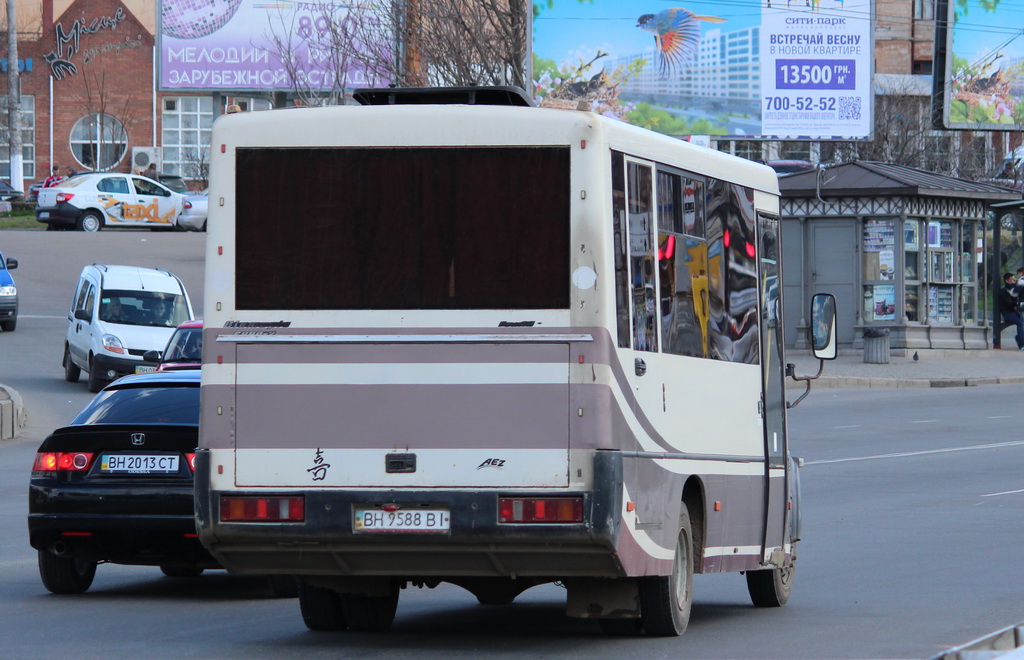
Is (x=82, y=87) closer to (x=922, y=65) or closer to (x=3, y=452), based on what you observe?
(x=922, y=65)

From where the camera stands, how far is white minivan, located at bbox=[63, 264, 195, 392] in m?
27.9

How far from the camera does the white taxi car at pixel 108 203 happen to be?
53125mm

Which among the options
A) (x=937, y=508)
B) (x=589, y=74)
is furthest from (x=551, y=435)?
(x=589, y=74)

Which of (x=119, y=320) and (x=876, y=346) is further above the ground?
(x=119, y=320)

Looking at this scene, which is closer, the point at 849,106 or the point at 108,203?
the point at 849,106

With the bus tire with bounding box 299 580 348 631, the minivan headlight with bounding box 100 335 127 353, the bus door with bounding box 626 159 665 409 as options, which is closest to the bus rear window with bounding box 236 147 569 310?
the bus door with bounding box 626 159 665 409

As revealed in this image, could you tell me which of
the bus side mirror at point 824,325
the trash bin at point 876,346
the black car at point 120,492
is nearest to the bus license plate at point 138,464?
the black car at point 120,492

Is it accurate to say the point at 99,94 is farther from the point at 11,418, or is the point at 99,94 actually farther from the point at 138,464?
the point at 138,464

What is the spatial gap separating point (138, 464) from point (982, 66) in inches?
1489

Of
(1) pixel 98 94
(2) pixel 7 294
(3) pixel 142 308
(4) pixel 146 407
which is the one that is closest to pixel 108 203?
(2) pixel 7 294

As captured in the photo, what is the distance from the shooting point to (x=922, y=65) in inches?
3346

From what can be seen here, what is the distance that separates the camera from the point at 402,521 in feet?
25.6

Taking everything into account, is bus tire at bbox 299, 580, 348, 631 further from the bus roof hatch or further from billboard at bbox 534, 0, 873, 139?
billboard at bbox 534, 0, 873, 139

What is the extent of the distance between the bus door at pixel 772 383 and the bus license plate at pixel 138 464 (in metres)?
3.53
